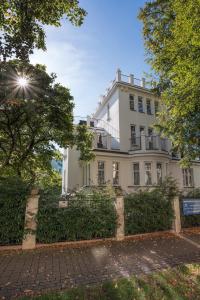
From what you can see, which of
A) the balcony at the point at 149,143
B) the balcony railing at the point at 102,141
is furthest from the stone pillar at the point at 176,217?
the balcony railing at the point at 102,141

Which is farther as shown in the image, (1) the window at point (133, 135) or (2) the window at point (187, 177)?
(2) the window at point (187, 177)

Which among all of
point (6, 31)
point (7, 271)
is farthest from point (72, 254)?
point (6, 31)

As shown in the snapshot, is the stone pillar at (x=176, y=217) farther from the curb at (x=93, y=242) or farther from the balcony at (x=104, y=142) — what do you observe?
the balcony at (x=104, y=142)

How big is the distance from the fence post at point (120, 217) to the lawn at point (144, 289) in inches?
150

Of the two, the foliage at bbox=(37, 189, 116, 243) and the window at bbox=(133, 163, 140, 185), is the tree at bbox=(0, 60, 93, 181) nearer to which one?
the foliage at bbox=(37, 189, 116, 243)

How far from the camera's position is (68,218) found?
320 inches

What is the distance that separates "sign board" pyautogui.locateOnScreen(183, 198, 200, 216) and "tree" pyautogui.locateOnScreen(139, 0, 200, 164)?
10.1 ft

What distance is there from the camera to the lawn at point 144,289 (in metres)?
4.00

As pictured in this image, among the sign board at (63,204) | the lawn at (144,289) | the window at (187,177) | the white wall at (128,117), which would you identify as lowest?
the lawn at (144,289)

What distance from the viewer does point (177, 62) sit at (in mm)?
10328

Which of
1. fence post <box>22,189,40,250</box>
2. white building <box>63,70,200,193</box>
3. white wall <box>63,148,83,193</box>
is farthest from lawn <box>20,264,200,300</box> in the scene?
white wall <box>63,148,83,193</box>

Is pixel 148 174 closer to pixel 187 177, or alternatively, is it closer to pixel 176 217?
pixel 187 177

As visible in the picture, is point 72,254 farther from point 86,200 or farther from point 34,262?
point 86,200

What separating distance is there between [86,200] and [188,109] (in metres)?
6.91
